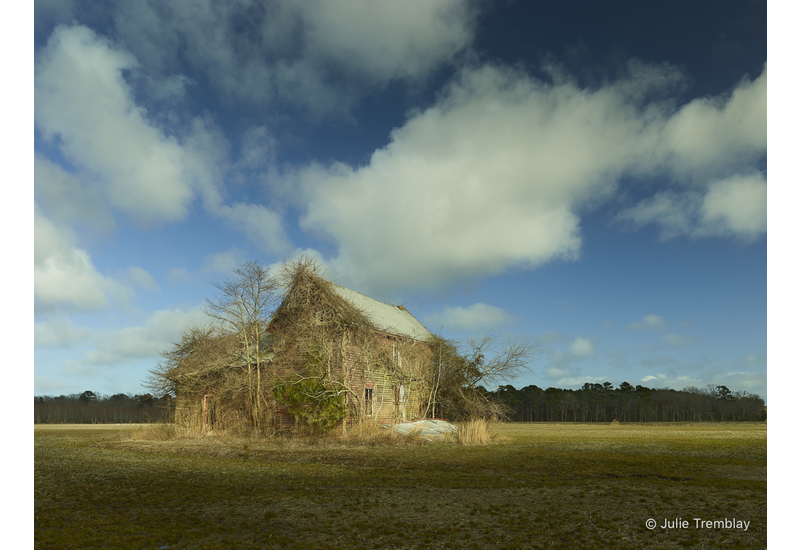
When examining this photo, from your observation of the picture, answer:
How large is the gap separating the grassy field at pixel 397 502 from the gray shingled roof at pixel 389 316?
1581 centimetres

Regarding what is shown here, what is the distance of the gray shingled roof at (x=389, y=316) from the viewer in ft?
102

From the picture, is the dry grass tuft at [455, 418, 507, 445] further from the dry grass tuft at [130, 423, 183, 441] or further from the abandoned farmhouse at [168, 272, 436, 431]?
the dry grass tuft at [130, 423, 183, 441]

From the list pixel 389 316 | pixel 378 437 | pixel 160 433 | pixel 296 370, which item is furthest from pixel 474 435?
pixel 160 433

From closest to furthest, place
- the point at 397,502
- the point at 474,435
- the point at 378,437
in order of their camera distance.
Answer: the point at 397,502, the point at 378,437, the point at 474,435

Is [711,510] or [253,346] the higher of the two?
[253,346]

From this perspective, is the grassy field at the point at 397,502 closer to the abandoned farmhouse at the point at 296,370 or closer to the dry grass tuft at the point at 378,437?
the dry grass tuft at the point at 378,437

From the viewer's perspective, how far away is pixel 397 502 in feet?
28.5

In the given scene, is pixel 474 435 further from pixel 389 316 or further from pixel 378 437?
pixel 389 316

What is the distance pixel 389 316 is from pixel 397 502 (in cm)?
2615

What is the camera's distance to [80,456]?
1628cm

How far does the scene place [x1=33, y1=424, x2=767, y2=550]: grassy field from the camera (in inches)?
255
